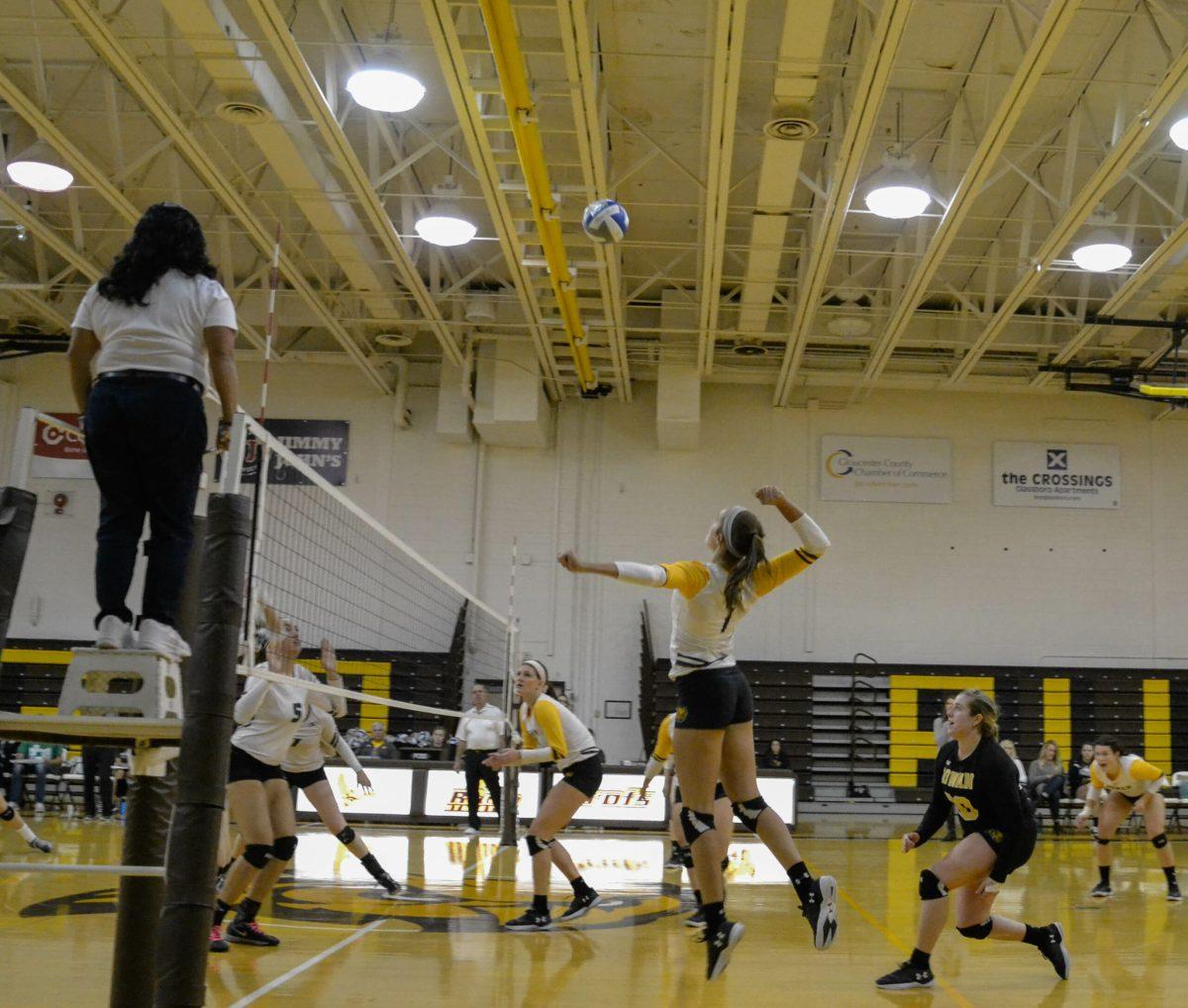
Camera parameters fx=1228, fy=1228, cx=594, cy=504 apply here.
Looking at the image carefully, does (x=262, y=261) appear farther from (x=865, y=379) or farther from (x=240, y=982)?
(x=240, y=982)

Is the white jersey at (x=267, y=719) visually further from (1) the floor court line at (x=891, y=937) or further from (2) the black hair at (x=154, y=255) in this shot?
(2) the black hair at (x=154, y=255)

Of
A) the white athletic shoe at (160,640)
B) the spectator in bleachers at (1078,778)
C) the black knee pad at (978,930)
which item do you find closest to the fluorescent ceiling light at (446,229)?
the black knee pad at (978,930)

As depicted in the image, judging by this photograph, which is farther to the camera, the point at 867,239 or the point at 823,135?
the point at 867,239

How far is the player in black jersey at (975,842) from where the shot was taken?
6.44 metres

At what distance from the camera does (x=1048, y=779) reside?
1792 cm

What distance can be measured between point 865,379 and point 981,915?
552 inches

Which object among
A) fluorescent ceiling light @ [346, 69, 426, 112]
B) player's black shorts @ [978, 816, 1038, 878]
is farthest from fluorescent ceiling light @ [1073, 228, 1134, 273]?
player's black shorts @ [978, 816, 1038, 878]

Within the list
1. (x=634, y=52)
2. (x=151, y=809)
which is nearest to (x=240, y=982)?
(x=151, y=809)

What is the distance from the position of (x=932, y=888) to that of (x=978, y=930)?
0.53 meters

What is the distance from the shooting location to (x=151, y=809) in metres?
3.69

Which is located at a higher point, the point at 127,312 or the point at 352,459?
the point at 352,459

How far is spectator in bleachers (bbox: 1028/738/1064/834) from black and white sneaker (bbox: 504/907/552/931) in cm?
1179

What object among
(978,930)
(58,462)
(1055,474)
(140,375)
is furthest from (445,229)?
(1055,474)

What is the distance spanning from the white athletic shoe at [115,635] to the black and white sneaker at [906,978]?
14.6 feet
